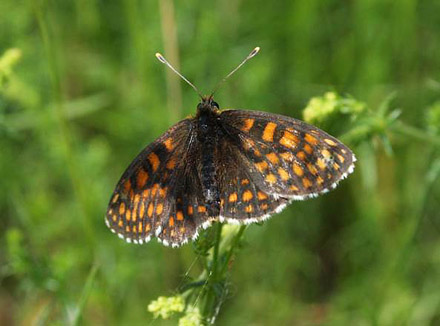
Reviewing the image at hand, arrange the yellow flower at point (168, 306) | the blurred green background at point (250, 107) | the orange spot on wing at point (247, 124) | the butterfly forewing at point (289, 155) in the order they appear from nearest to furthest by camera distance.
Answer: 1. the yellow flower at point (168, 306)
2. the butterfly forewing at point (289, 155)
3. the orange spot on wing at point (247, 124)
4. the blurred green background at point (250, 107)

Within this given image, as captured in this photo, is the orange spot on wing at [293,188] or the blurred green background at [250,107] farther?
the blurred green background at [250,107]

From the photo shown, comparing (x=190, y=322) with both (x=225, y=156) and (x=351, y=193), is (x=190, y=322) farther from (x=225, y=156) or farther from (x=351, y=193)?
(x=351, y=193)

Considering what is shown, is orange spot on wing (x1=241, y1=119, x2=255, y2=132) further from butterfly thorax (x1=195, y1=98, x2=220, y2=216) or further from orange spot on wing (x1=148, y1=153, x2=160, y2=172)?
orange spot on wing (x1=148, y1=153, x2=160, y2=172)

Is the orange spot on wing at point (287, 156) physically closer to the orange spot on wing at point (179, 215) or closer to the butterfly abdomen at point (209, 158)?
the butterfly abdomen at point (209, 158)

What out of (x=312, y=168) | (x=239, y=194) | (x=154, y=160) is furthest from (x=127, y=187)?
(x=312, y=168)

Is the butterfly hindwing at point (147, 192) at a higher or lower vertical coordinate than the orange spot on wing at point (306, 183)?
higher

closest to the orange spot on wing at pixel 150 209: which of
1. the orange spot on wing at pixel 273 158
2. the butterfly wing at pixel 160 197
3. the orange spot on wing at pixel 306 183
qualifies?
the butterfly wing at pixel 160 197

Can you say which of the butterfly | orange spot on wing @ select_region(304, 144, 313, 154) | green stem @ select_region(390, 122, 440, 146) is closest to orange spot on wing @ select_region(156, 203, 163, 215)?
the butterfly
